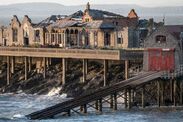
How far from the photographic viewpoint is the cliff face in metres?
91.7

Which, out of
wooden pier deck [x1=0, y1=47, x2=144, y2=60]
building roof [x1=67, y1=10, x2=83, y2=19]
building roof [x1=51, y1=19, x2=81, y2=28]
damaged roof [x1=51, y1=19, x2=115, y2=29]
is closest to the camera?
wooden pier deck [x1=0, y1=47, x2=144, y2=60]

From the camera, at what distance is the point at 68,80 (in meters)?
95.8

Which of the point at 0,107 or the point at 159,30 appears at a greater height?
the point at 159,30

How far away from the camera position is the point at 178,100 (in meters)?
81.1

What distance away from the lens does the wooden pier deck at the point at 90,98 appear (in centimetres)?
7400

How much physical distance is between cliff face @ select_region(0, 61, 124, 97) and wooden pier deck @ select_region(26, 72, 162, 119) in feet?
29.0

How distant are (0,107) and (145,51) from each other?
51.9 feet

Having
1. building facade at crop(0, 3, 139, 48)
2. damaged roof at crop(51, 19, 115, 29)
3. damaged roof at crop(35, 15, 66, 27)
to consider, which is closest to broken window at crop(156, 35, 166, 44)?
building facade at crop(0, 3, 139, 48)

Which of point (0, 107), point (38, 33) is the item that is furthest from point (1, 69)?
point (0, 107)

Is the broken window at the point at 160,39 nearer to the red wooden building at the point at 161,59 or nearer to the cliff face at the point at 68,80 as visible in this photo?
the red wooden building at the point at 161,59

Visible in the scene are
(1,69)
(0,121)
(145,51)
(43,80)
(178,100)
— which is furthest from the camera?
(1,69)

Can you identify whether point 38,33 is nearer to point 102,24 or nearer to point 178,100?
point 102,24

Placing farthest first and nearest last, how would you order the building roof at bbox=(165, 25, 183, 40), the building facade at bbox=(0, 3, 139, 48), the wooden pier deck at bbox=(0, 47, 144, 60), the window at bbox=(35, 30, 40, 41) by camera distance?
1. the window at bbox=(35, 30, 40, 41)
2. the building facade at bbox=(0, 3, 139, 48)
3. the wooden pier deck at bbox=(0, 47, 144, 60)
4. the building roof at bbox=(165, 25, 183, 40)

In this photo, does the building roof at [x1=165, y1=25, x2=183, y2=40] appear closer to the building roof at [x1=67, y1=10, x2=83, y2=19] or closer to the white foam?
the white foam
